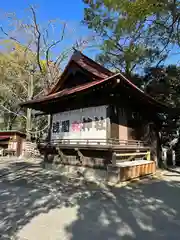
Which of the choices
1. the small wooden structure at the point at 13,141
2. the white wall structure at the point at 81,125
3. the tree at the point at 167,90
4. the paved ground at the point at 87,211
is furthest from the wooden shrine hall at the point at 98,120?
the small wooden structure at the point at 13,141

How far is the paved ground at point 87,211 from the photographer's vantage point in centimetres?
389

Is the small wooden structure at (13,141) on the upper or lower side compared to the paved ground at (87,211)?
upper

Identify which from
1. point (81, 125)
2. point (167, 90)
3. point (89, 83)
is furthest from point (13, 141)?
point (167, 90)

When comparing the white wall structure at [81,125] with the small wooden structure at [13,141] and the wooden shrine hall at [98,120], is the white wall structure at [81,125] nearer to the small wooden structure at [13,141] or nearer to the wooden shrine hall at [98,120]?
the wooden shrine hall at [98,120]

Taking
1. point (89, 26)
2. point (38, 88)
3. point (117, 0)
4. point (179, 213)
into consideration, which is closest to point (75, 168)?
point (179, 213)

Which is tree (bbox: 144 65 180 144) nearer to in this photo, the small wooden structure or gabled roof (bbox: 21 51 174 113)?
gabled roof (bbox: 21 51 174 113)

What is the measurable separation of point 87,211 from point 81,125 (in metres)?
5.94

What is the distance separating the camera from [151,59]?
16844mm

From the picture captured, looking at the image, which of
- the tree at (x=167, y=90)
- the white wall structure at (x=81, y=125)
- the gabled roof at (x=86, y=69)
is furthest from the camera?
the tree at (x=167, y=90)

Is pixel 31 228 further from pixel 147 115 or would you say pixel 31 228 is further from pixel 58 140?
pixel 147 115

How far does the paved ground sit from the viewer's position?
3.89 meters

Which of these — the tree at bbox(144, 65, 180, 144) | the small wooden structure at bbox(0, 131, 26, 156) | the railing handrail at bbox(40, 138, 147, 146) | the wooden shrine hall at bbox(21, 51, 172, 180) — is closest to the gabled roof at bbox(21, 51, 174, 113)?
the wooden shrine hall at bbox(21, 51, 172, 180)

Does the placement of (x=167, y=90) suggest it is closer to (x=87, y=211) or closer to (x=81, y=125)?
(x=81, y=125)

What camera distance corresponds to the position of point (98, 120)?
32.9 feet
